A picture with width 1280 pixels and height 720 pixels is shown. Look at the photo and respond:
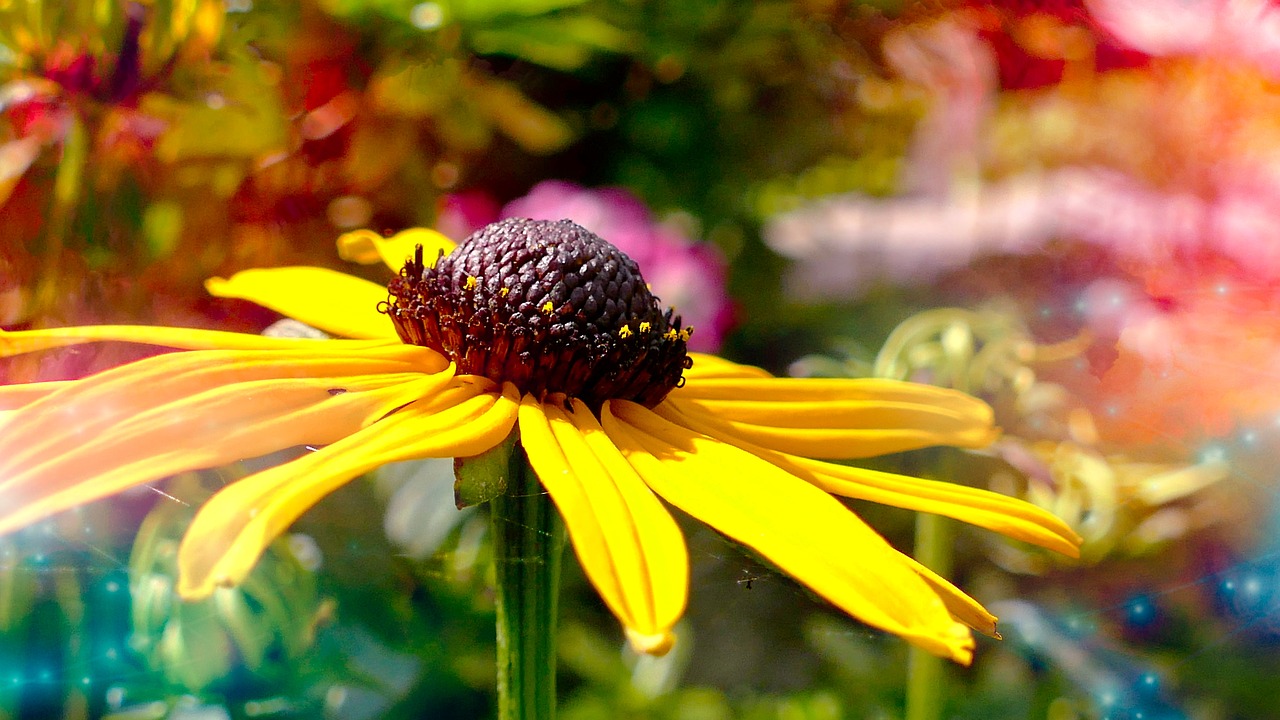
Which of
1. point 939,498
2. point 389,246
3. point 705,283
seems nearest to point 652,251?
point 705,283

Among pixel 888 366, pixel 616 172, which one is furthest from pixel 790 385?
pixel 616 172

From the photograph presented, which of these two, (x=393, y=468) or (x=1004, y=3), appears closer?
(x=393, y=468)

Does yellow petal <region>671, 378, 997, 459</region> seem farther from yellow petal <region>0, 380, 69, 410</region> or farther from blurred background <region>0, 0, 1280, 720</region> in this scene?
yellow petal <region>0, 380, 69, 410</region>

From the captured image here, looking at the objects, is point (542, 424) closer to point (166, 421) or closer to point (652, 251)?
point (166, 421)

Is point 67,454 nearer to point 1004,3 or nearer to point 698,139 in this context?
point 1004,3

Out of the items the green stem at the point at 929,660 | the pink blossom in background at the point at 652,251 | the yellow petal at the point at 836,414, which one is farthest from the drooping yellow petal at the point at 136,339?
the pink blossom in background at the point at 652,251

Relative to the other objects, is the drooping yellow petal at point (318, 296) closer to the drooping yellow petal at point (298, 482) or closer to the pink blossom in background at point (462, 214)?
the drooping yellow petal at point (298, 482)
